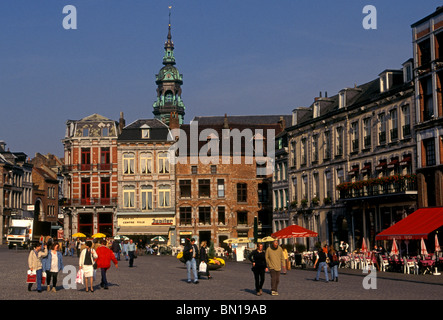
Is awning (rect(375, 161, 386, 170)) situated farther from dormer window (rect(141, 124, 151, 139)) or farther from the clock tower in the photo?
the clock tower

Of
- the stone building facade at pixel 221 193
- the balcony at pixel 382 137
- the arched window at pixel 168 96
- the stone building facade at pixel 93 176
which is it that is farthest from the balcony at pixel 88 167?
the arched window at pixel 168 96

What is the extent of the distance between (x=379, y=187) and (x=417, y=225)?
8.44m

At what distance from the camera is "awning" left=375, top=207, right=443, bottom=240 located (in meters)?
34.3

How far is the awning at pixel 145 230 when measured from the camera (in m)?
74.8

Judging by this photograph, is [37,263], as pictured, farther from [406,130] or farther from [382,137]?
[382,137]

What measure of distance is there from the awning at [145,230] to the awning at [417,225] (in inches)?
1554

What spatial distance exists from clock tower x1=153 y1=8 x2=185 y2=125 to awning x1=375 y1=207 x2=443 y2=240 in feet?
249

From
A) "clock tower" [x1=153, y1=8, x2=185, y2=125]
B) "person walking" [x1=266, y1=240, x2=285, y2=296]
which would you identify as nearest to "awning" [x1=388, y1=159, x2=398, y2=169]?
"person walking" [x1=266, y1=240, x2=285, y2=296]

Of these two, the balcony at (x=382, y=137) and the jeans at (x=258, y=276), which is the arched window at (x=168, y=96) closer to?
the balcony at (x=382, y=137)

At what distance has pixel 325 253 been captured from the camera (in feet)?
99.1

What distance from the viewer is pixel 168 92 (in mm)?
116500
